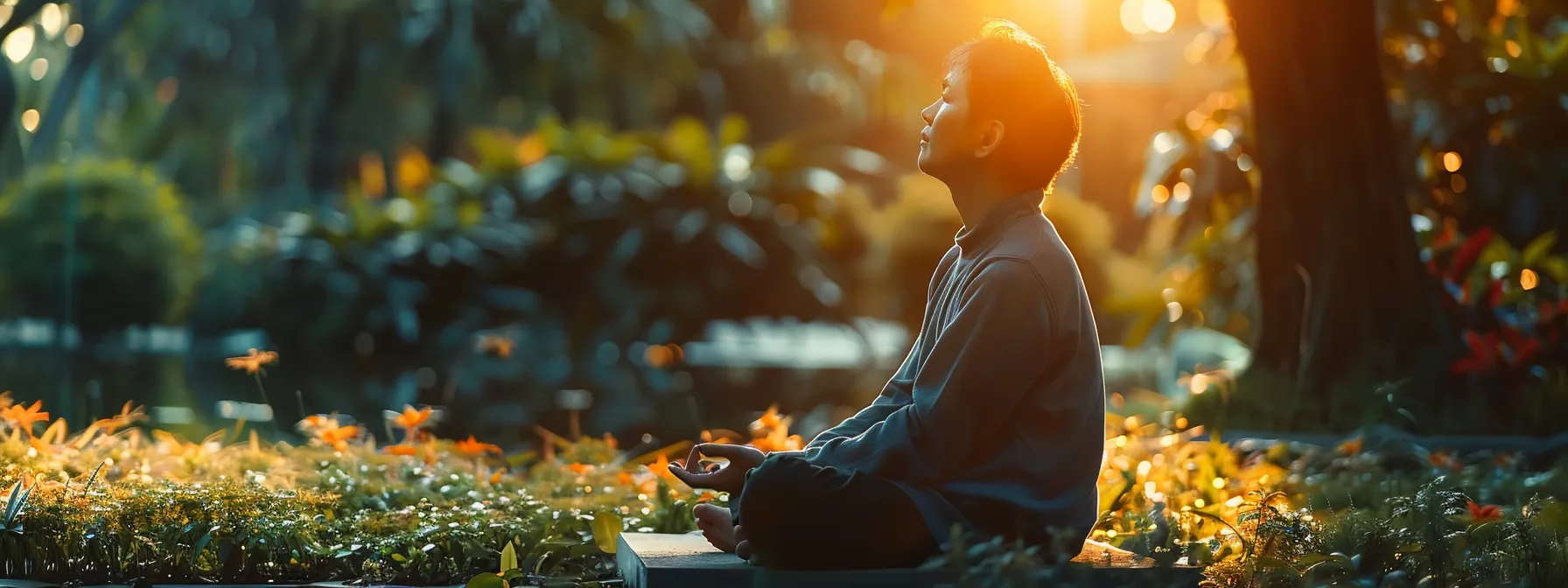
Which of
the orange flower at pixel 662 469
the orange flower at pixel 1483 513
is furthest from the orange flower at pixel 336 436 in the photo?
the orange flower at pixel 1483 513

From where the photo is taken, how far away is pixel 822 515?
262 centimetres

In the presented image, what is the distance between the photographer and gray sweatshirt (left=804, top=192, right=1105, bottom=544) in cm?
265

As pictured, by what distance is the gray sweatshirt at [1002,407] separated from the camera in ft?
8.71

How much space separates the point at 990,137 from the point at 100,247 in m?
11.3

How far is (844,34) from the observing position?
30.8 meters

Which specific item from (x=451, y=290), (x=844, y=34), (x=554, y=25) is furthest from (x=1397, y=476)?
(x=844, y=34)

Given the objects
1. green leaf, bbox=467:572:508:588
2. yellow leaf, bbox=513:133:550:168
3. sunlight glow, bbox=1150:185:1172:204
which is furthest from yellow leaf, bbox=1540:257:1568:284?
yellow leaf, bbox=513:133:550:168

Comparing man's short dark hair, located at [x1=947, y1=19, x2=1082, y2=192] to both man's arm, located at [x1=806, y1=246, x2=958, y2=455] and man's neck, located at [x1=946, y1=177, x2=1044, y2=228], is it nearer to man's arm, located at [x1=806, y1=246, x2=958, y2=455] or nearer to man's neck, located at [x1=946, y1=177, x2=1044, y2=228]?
man's neck, located at [x1=946, y1=177, x2=1044, y2=228]

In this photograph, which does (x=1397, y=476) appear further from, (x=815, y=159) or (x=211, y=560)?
(x=815, y=159)

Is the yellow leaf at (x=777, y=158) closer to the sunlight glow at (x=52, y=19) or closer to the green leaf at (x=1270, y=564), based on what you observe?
the sunlight glow at (x=52, y=19)

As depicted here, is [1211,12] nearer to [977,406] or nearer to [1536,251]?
[1536,251]

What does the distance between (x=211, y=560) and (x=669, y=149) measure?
10690mm

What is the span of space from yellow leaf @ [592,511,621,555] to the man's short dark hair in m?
1.18

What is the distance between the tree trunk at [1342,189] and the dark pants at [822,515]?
13.8 feet
